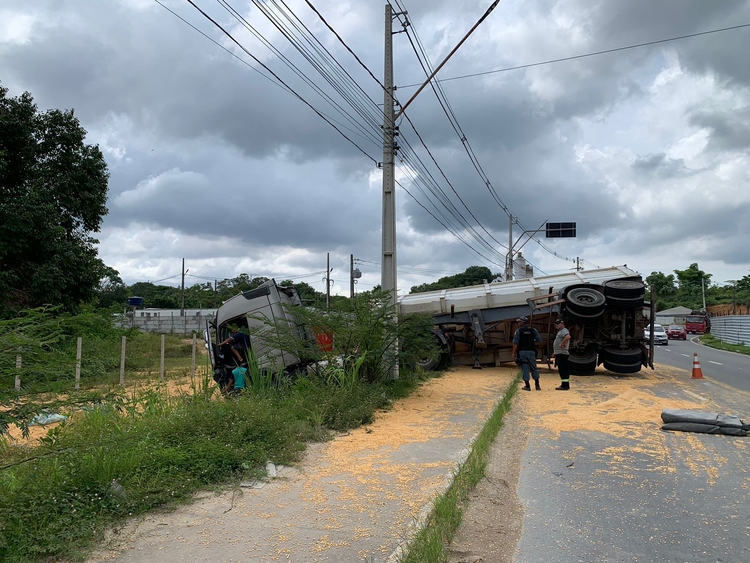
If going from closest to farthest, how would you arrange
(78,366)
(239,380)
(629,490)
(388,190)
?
(78,366) → (629,490) → (239,380) → (388,190)

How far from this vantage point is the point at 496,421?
9383 mm

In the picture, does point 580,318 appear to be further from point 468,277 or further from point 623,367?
point 468,277

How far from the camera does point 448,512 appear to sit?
4.93m

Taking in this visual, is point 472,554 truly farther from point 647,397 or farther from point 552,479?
point 647,397

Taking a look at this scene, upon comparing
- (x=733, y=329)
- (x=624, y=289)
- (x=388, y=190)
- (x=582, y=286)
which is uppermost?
(x=388, y=190)

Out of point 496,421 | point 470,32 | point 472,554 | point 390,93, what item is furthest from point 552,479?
point 390,93

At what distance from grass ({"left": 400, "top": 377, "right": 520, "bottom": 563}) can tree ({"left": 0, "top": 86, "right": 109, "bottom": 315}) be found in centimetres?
1637

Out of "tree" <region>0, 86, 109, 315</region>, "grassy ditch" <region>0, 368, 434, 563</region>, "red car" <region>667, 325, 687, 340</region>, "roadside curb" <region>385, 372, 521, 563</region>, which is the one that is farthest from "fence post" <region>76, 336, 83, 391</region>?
"red car" <region>667, 325, 687, 340</region>

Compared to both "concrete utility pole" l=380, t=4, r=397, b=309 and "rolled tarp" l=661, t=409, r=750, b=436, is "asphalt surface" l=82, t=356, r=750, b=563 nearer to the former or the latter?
"rolled tarp" l=661, t=409, r=750, b=436

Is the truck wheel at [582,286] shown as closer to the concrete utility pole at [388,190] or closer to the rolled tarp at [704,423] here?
the concrete utility pole at [388,190]

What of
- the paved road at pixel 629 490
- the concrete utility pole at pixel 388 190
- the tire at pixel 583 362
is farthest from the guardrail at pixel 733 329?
the paved road at pixel 629 490

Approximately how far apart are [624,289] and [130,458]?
45.1ft

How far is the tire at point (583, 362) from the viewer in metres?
16.1

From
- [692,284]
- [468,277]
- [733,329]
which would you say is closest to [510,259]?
[733,329]
